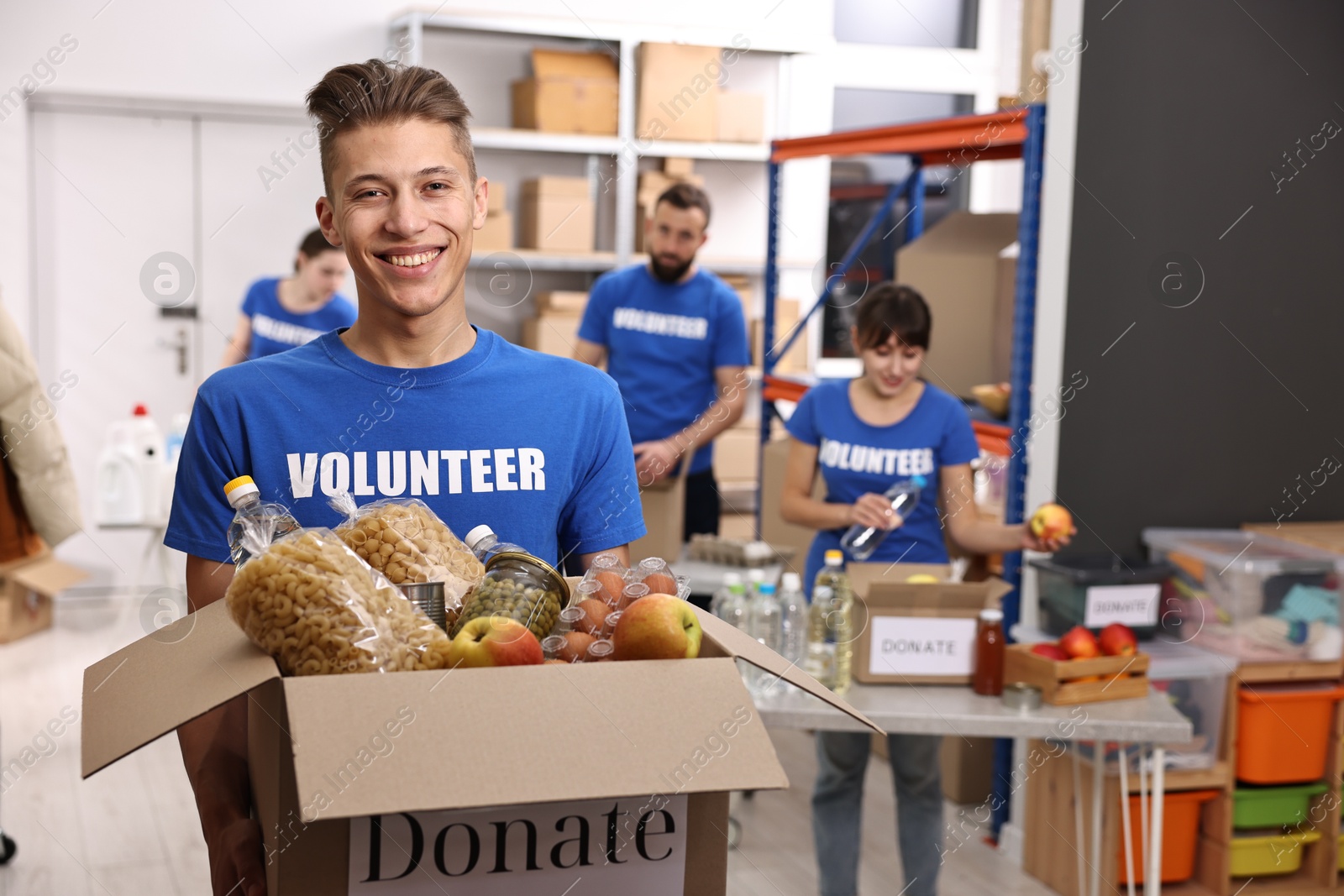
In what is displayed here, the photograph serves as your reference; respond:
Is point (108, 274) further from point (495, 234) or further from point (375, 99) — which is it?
point (375, 99)

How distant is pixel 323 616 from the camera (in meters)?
0.87

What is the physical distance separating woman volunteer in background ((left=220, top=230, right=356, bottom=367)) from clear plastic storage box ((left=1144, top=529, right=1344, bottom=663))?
2840 millimetres

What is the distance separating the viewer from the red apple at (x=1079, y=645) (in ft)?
8.73

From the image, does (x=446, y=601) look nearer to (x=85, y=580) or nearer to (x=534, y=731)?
(x=534, y=731)

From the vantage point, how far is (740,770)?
2.61 feet

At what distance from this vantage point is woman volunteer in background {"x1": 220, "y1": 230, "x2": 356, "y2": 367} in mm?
4289

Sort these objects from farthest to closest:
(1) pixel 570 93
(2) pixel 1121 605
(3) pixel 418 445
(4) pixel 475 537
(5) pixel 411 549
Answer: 1. (1) pixel 570 93
2. (2) pixel 1121 605
3. (3) pixel 418 445
4. (4) pixel 475 537
5. (5) pixel 411 549

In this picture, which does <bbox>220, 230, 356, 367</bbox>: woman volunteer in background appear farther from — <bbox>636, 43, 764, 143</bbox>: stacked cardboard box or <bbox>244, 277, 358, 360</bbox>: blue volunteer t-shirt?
<bbox>636, 43, 764, 143</bbox>: stacked cardboard box

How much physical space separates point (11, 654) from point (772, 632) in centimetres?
386

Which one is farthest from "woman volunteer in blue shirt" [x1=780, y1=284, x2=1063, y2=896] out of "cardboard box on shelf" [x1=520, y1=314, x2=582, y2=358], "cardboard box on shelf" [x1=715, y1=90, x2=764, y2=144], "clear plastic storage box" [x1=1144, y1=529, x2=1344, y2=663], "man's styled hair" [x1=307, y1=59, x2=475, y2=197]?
"cardboard box on shelf" [x1=715, y1=90, x2=764, y2=144]

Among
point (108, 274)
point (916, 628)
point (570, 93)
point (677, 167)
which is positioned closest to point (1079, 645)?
point (916, 628)

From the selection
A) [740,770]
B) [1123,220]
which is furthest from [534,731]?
[1123,220]

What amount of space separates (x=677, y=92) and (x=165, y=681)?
5.64 metres

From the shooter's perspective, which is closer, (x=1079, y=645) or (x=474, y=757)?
(x=474, y=757)
